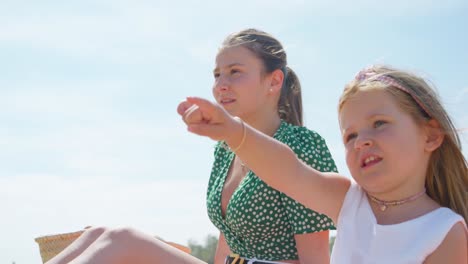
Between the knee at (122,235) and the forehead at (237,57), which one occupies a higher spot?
the forehead at (237,57)

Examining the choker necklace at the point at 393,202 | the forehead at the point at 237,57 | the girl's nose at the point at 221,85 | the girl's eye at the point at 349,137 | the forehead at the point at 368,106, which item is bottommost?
the choker necklace at the point at 393,202

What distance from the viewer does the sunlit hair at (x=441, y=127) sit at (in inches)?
99.3

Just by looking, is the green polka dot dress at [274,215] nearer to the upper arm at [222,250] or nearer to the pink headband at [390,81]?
the upper arm at [222,250]

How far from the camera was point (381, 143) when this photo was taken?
7.89 feet

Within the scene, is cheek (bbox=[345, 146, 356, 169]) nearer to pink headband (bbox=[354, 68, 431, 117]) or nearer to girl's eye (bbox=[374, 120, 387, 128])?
girl's eye (bbox=[374, 120, 387, 128])

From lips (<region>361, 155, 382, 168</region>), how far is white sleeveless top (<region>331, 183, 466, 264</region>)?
0.20 m

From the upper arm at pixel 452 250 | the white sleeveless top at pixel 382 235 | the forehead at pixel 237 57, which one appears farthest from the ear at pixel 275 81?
the upper arm at pixel 452 250

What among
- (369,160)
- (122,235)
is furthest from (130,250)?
(369,160)

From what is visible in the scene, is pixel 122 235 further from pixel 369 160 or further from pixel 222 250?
pixel 369 160

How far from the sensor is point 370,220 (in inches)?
99.7

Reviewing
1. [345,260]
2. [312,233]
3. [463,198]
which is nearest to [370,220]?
[345,260]

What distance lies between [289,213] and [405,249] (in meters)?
0.95

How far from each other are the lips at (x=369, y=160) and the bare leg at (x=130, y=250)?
0.94m

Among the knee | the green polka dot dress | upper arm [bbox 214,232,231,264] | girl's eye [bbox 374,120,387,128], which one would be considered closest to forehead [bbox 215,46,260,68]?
the green polka dot dress
